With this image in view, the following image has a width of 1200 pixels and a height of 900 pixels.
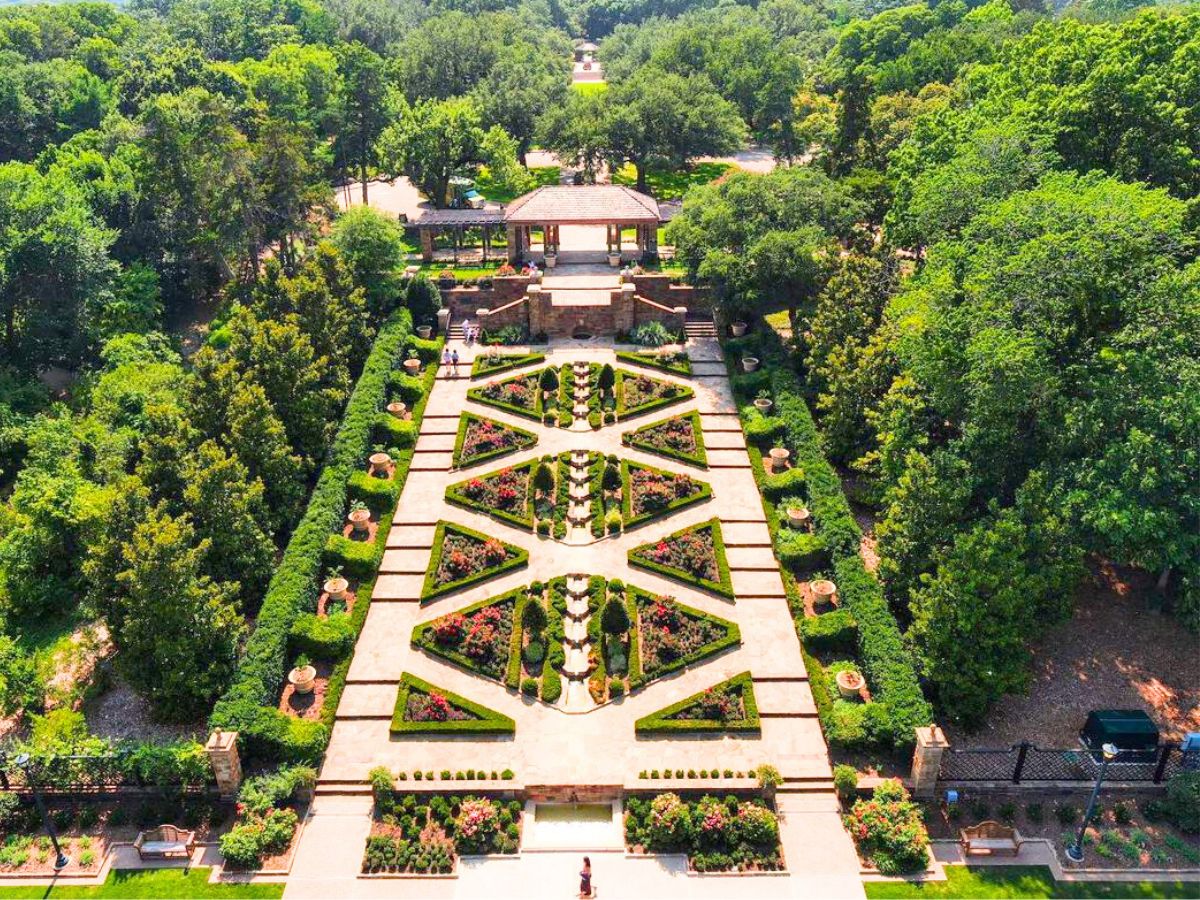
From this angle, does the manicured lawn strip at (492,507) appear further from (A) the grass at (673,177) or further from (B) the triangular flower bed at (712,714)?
(A) the grass at (673,177)

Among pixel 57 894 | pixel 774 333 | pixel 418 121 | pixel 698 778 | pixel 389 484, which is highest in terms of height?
pixel 418 121

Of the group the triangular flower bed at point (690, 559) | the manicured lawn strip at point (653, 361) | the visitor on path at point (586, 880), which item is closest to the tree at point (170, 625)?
the visitor on path at point (586, 880)

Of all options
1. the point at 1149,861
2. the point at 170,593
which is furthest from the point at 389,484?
the point at 1149,861

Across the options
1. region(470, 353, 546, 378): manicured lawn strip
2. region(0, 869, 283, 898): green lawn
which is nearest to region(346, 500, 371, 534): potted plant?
region(470, 353, 546, 378): manicured lawn strip

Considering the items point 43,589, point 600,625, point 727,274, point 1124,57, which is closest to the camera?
point 600,625

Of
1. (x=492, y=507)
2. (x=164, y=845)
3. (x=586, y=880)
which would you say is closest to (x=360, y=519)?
(x=492, y=507)

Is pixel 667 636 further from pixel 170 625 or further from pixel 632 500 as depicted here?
pixel 170 625

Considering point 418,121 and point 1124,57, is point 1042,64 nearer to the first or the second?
point 1124,57
